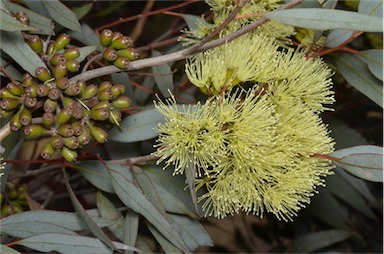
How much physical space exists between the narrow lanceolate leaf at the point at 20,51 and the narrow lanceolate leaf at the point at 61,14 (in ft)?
0.31

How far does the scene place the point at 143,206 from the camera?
0.95 m

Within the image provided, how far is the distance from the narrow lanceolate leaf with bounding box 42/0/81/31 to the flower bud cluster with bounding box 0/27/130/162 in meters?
0.08

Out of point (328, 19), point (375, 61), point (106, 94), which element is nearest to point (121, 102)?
point (106, 94)

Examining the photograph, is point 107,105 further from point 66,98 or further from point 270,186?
point 270,186

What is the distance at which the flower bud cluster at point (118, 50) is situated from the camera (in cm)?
90

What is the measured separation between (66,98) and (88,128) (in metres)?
0.05

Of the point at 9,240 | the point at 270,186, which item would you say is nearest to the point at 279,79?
the point at 270,186

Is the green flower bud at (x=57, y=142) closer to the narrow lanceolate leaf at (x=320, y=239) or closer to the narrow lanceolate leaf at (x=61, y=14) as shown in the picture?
the narrow lanceolate leaf at (x=61, y=14)

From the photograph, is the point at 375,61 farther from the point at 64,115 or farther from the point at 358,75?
the point at 64,115

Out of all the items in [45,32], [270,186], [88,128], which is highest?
[45,32]

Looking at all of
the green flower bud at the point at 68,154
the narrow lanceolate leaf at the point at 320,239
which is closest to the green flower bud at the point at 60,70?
the green flower bud at the point at 68,154

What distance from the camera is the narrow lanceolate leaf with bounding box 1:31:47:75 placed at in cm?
90

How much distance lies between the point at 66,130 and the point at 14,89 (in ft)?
0.32

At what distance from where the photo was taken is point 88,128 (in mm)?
890
